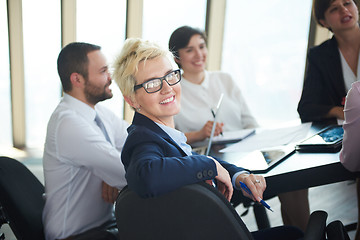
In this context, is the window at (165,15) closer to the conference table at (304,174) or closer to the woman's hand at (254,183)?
the conference table at (304,174)

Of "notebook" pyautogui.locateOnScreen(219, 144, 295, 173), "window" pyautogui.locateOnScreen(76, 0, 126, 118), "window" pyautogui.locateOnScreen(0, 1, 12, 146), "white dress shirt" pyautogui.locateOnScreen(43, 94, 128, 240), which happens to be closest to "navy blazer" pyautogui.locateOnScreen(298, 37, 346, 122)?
"notebook" pyautogui.locateOnScreen(219, 144, 295, 173)

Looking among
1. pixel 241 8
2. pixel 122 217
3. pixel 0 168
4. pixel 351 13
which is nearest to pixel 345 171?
pixel 122 217

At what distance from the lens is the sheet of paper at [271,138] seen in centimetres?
182

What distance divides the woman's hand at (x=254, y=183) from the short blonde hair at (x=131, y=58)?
48cm

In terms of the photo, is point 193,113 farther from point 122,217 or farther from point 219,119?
point 122,217

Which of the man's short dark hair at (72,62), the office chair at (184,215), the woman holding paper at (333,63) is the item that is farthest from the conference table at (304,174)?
the man's short dark hair at (72,62)

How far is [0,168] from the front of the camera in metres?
1.63

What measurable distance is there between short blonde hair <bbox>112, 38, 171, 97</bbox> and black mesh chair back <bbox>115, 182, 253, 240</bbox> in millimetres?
464

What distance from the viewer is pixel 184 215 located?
0.92 metres

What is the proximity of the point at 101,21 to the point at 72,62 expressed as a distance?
3724mm

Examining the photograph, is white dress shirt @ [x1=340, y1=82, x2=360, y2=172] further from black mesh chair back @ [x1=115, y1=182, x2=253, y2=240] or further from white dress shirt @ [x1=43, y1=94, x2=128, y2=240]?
white dress shirt @ [x1=43, y1=94, x2=128, y2=240]

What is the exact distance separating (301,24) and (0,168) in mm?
5687

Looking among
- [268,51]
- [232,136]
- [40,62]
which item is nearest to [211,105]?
[232,136]

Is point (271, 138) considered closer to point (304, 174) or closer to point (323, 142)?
point (323, 142)
